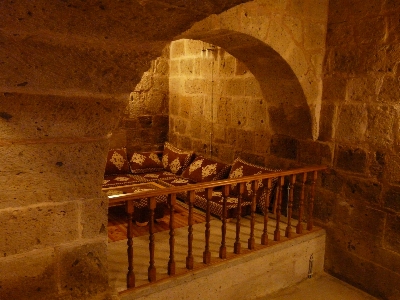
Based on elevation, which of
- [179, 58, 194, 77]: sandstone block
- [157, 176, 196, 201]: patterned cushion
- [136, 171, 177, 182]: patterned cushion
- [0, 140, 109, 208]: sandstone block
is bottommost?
Result: [136, 171, 177, 182]: patterned cushion

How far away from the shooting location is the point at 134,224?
379cm

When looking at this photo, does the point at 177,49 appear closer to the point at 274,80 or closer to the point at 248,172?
the point at 274,80

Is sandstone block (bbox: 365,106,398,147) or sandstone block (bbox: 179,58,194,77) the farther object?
sandstone block (bbox: 179,58,194,77)

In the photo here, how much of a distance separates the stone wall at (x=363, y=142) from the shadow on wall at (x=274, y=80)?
24 cm

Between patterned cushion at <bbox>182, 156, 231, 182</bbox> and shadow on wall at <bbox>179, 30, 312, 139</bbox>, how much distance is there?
85cm

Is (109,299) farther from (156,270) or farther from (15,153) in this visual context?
A: (156,270)

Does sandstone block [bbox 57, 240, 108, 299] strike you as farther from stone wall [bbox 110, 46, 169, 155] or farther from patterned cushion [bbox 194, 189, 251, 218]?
stone wall [bbox 110, 46, 169, 155]

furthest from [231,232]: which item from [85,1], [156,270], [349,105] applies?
[85,1]

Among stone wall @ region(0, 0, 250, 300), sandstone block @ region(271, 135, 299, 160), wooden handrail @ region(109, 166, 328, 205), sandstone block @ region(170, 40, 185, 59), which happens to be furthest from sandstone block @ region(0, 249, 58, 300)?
sandstone block @ region(170, 40, 185, 59)

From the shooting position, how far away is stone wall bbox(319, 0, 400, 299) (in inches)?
119

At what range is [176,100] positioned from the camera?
5.85m

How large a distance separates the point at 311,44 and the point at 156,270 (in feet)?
8.10

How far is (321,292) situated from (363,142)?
1429mm

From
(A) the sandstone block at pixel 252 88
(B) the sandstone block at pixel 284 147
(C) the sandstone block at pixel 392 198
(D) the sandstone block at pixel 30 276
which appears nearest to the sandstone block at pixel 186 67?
(A) the sandstone block at pixel 252 88
